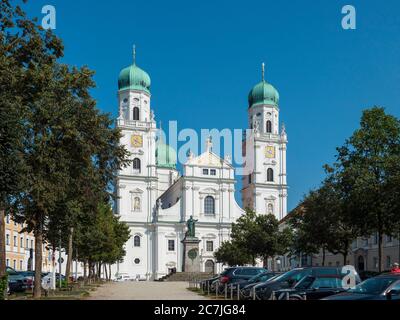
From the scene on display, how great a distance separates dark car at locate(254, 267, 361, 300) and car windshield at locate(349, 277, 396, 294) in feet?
18.4

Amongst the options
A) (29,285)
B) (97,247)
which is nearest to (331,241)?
(97,247)

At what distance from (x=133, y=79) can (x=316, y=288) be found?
329 feet

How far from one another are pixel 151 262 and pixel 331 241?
63539 millimetres

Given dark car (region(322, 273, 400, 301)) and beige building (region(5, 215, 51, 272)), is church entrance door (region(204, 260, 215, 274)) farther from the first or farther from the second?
dark car (region(322, 273, 400, 301))

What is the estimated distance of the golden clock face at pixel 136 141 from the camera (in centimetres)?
11156

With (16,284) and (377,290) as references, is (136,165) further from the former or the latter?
(377,290)

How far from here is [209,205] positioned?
114 m

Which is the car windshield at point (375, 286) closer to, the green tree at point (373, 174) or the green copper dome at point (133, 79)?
the green tree at point (373, 174)

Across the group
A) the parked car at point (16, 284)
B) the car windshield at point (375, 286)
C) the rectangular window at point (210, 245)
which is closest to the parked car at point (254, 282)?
the car windshield at point (375, 286)

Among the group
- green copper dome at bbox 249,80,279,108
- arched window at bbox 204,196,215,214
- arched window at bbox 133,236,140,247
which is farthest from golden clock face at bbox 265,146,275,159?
arched window at bbox 133,236,140,247

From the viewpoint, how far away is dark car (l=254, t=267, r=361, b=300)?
21.4m

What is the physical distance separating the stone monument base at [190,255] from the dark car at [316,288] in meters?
64.3
